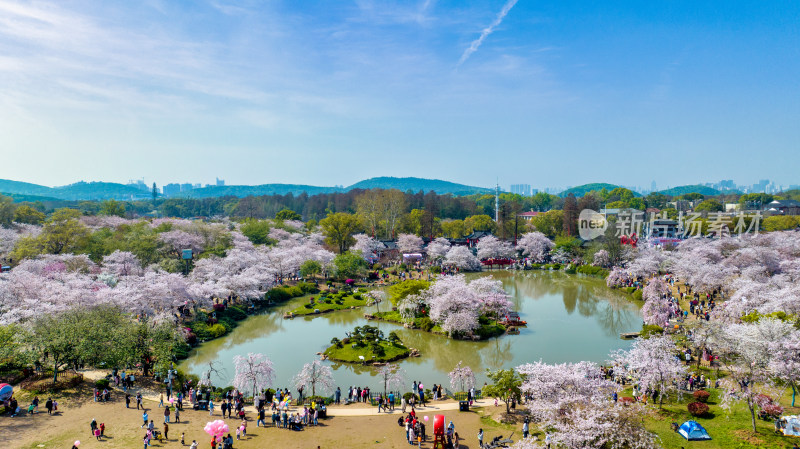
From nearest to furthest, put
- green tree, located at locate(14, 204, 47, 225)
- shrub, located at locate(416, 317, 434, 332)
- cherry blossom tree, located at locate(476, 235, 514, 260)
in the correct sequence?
shrub, located at locate(416, 317, 434, 332) < cherry blossom tree, located at locate(476, 235, 514, 260) < green tree, located at locate(14, 204, 47, 225)

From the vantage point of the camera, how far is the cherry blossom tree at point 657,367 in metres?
17.1

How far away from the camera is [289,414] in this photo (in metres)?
17.1

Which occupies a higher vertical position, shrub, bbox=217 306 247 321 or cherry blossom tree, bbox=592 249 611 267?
cherry blossom tree, bbox=592 249 611 267

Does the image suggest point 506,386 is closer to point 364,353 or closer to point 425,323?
point 364,353

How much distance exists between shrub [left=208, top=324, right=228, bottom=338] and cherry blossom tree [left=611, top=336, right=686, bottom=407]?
24177mm

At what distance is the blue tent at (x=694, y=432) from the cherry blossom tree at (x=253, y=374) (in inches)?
645

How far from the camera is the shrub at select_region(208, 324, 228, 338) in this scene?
91.4 feet

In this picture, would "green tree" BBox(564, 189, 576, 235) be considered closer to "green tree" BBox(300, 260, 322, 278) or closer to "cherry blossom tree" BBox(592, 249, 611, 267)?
"cherry blossom tree" BBox(592, 249, 611, 267)

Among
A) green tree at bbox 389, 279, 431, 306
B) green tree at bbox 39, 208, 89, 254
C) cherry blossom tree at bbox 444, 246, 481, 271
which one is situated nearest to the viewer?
green tree at bbox 389, 279, 431, 306

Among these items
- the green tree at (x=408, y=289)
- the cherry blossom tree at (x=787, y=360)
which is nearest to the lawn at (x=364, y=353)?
the green tree at (x=408, y=289)

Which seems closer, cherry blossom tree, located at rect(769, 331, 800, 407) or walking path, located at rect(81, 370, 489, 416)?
cherry blossom tree, located at rect(769, 331, 800, 407)

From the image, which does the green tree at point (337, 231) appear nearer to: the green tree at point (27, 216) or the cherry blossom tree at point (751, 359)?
the green tree at point (27, 216)

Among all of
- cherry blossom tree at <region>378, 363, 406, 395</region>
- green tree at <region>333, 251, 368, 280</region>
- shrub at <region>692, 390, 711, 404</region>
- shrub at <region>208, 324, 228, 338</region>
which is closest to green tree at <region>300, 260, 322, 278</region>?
green tree at <region>333, 251, 368, 280</region>

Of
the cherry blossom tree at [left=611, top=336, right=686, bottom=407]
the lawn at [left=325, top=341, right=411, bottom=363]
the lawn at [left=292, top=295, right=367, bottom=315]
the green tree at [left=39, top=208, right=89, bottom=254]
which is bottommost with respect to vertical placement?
the lawn at [left=325, top=341, right=411, bottom=363]
